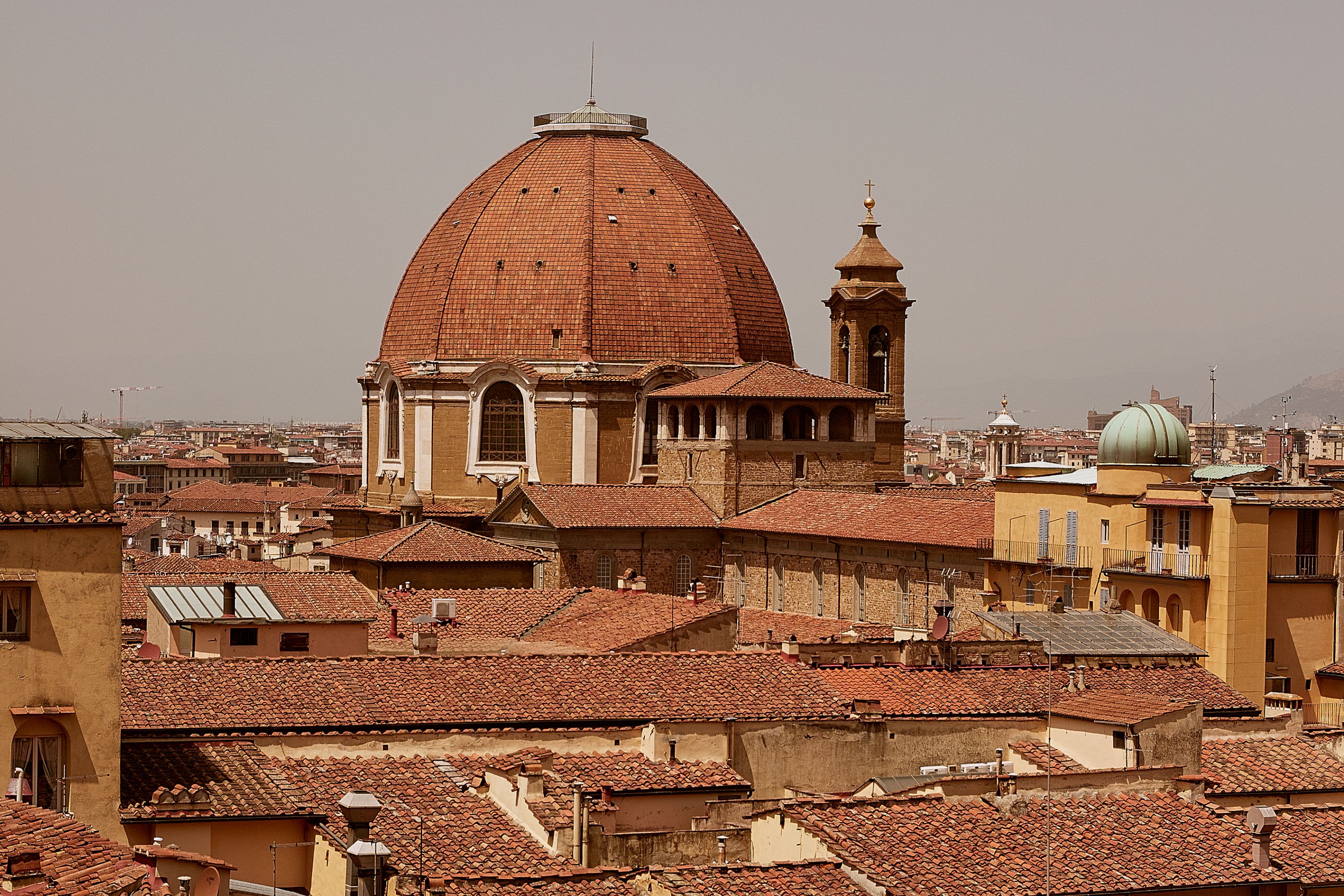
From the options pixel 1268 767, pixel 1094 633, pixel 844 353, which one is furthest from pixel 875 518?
Result: pixel 1268 767

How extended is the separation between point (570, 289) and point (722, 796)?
43322 mm

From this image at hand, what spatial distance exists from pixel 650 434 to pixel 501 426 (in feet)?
13.4

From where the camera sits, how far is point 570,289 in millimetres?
68438

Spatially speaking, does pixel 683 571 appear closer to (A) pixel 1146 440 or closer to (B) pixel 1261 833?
(A) pixel 1146 440

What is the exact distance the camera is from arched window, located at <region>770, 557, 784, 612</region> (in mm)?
59625

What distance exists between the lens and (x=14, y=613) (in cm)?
2206

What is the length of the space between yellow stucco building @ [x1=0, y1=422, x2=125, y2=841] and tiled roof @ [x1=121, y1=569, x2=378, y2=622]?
1382cm

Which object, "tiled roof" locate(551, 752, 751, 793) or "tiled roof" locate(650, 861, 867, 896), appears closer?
"tiled roof" locate(650, 861, 867, 896)

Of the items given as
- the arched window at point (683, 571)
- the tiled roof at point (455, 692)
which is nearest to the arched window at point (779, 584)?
the arched window at point (683, 571)

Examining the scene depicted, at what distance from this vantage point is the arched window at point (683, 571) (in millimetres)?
62125

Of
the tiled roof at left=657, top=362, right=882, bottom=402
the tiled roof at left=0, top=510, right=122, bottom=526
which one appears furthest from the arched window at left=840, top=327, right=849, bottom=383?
the tiled roof at left=0, top=510, right=122, bottom=526

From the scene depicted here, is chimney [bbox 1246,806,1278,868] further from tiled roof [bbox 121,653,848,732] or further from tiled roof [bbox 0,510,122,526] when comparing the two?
tiled roof [bbox 0,510,122,526]

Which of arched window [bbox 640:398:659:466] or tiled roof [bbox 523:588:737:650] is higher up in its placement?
arched window [bbox 640:398:659:466]

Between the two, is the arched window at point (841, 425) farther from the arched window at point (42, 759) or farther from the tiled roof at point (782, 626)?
the arched window at point (42, 759)
